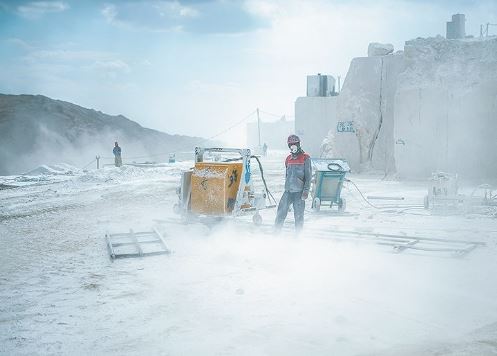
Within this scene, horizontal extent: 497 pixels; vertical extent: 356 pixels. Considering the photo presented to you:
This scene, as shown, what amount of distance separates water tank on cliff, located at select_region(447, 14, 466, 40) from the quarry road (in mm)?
21789

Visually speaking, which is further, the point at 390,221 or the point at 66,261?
the point at 390,221

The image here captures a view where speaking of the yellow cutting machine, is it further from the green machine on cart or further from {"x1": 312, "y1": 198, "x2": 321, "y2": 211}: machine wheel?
the green machine on cart

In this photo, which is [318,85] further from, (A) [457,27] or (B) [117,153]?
(B) [117,153]

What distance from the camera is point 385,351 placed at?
3770mm

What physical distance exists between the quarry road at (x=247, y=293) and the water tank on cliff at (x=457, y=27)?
2179 cm

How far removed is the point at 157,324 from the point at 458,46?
19298 millimetres

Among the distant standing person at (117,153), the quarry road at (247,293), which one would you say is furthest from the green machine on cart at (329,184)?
the distant standing person at (117,153)

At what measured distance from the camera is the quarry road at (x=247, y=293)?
4000mm

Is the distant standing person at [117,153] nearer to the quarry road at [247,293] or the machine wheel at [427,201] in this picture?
the quarry road at [247,293]

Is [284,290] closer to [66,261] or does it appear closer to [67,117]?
[66,261]

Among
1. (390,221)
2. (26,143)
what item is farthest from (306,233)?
(26,143)

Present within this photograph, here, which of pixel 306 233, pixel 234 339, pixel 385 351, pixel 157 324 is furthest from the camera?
pixel 306 233

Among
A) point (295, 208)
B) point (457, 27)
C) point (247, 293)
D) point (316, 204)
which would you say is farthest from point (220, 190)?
point (457, 27)

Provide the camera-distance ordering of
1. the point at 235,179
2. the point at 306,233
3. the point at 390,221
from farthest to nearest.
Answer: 1. the point at 390,221
2. the point at 235,179
3. the point at 306,233
